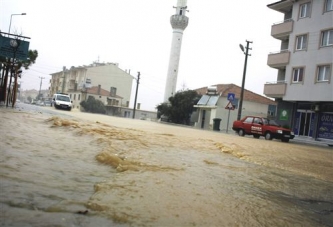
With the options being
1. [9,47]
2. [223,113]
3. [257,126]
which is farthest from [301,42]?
[9,47]

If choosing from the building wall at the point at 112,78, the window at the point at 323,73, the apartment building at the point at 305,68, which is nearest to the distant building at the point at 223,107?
the apartment building at the point at 305,68

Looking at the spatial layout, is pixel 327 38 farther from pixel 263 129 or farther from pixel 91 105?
pixel 91 105

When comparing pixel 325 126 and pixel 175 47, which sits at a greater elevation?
pixel 175 47

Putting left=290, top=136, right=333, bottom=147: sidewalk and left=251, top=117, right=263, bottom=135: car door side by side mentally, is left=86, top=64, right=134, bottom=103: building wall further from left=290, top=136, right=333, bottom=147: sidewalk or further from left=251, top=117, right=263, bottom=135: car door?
left=251, top=117, right=263, bottom=135: car door

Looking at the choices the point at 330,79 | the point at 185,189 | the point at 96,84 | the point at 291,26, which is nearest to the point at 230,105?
the point at 330,79

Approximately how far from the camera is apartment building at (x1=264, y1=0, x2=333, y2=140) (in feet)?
81.1

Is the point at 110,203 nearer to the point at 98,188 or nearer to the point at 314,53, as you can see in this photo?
the point at 98,188

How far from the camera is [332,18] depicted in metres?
24.8

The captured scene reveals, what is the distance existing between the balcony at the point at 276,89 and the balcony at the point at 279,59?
168 centimetres

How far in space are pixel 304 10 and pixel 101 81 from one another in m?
55.3

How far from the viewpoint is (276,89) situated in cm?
2817

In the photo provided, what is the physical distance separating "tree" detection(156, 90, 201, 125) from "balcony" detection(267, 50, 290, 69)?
49.7 feet

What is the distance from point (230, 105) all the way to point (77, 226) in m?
24.5

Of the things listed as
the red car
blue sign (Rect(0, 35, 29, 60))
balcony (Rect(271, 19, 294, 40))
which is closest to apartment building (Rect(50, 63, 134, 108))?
balcony (Rect(271, 19, 294, 40))
